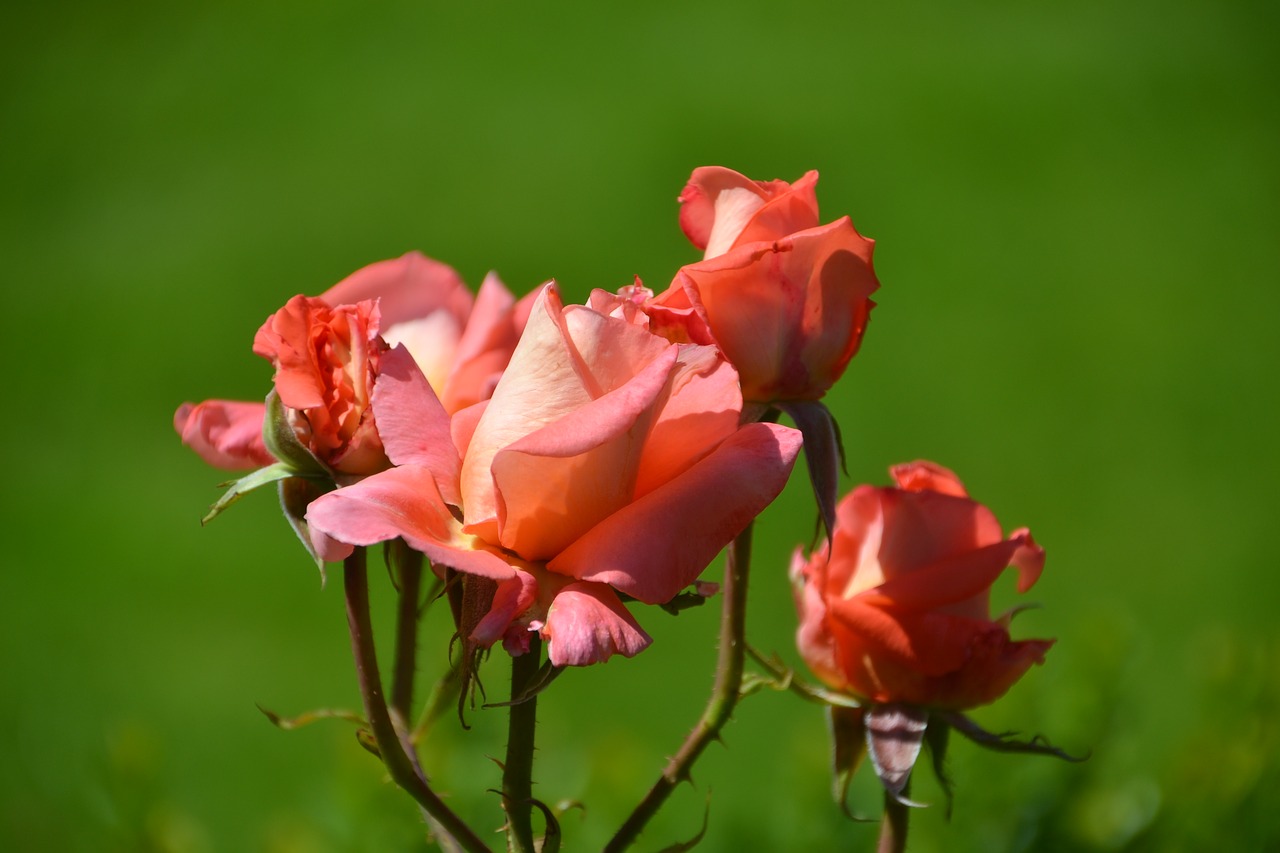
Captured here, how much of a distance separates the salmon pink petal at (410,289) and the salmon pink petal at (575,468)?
168 millimetres

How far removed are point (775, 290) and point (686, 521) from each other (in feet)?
0.39

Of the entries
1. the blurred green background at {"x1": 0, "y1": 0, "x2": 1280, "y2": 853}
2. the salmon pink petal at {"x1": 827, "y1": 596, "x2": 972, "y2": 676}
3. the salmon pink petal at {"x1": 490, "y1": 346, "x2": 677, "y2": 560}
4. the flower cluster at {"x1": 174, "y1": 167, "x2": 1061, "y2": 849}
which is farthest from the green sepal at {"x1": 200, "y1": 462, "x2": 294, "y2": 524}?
the blurred green background at {"x1": 0, "y1": 0, "x2": 1280, "y2": 853}

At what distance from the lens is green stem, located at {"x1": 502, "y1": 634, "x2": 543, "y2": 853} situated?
43 centimetres

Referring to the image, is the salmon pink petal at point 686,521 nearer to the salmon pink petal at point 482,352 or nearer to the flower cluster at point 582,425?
the flower cluster at point 582,425

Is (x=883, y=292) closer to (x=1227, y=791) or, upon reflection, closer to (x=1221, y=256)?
(x=1221, y=256)

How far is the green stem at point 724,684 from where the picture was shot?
19.6 inches

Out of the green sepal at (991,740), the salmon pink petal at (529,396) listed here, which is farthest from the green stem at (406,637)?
the green sepal at (991,740)

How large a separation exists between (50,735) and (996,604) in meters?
1.37

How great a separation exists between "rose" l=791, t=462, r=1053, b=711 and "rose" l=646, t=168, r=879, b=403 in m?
0.07

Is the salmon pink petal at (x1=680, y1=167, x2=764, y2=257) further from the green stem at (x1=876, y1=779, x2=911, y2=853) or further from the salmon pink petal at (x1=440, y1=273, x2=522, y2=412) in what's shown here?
the green stem at (x1=876, y1=779, x2=911, y2=853)

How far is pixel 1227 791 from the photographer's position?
91cm

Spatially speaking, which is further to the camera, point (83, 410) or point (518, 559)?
point (83, 410)

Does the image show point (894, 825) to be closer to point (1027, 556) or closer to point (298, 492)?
point (1027, 556)

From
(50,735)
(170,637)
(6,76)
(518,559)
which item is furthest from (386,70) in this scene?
(518,559)
